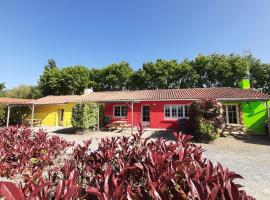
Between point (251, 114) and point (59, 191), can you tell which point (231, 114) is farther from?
point (59, 191)

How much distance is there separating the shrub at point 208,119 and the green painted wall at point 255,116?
613 centimetres

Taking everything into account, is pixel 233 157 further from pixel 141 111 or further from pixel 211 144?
pixel 141 111

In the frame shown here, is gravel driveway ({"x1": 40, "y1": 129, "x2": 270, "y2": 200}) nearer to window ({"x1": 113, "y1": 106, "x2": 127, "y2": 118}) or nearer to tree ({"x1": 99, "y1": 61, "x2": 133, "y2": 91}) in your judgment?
window ({"x1": 113, "y1": 106, "x2": 127, "y2": 118})

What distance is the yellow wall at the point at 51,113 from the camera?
76.3ft

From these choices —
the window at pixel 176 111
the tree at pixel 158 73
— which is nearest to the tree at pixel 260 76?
the tree at pixel 158 73

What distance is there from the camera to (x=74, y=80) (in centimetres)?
3956

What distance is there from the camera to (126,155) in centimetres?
326

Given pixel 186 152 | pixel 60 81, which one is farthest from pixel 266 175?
pixel 60 81

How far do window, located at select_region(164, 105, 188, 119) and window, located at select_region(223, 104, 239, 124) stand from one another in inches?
144

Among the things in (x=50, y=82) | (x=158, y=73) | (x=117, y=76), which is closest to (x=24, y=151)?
(x=158, y=73)

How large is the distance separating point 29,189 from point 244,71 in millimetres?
37046

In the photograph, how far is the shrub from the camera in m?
11.5

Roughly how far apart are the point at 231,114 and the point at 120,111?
1103 cm

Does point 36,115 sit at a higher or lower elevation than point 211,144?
higher
